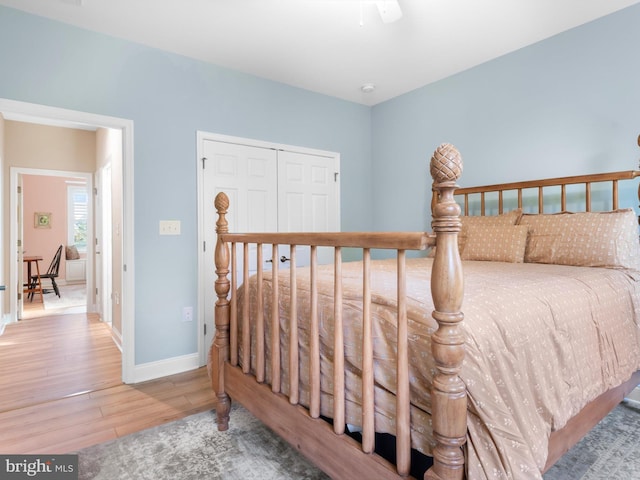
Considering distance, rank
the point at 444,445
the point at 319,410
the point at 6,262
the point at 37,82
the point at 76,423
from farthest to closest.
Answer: the point at 6,262 → the point at 37,82 → the point at 76,423 → the point at 319,410 → the point at 444,445

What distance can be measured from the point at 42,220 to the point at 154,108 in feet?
20.9

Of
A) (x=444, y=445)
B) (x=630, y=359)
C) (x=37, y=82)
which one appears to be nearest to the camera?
(x=444, y=445)

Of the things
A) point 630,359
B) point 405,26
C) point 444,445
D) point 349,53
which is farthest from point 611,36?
point 444,445

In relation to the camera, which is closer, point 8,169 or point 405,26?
point 405,26

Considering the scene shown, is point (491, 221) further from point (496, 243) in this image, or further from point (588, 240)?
point (588, 240)

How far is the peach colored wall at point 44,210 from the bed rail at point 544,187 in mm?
7801

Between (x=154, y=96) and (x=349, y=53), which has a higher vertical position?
(x=349, y=53)

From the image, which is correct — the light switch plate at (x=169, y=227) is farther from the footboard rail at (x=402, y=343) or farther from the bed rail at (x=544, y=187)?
the bed rail at (x=544, y=187)

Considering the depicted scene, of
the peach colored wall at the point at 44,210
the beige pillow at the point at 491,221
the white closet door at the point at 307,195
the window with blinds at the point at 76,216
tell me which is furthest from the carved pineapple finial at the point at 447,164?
the window with blinds at the point at 76,216

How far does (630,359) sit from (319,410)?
5.07ft

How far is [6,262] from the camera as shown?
4.32 metres

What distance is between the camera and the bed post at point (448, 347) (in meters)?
0.91

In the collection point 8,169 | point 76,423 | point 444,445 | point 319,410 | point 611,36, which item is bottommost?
point 76,423

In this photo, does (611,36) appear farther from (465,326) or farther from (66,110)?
(66,110)
